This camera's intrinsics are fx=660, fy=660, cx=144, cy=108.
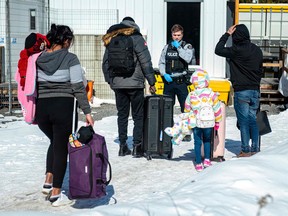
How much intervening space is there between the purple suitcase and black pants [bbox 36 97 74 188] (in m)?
0.19

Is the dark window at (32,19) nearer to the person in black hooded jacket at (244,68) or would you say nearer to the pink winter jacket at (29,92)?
the person in black hooded jacket at (244,68)

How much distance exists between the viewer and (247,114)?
340 inches

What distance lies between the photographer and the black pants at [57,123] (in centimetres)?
644

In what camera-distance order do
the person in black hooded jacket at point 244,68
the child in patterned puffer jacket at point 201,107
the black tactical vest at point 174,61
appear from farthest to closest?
1. the black tactical vest at point 174,61
2. the person in black hooded jacket at point 244,68
3. the child in patterned puffer jacket at point 201,107

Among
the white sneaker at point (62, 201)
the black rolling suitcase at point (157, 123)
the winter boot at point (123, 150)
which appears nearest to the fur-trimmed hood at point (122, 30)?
the black rolling suitcase at point (157, 123)

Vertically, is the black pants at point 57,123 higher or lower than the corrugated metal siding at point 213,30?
lower

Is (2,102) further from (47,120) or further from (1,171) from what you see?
(47,120)

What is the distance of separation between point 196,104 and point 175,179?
966mm

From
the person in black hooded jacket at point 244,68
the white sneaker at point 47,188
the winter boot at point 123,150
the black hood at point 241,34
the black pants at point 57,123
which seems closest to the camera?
the black pants at point 57,123

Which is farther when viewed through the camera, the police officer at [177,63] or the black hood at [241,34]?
the police officer at [177,63]

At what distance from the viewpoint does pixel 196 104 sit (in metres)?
8.05

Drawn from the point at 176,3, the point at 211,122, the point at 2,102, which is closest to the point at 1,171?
the point at 211,122

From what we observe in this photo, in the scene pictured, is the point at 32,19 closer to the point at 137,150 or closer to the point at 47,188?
the point at 137,150

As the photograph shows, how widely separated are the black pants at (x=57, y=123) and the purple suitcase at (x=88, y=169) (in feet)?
0.62
